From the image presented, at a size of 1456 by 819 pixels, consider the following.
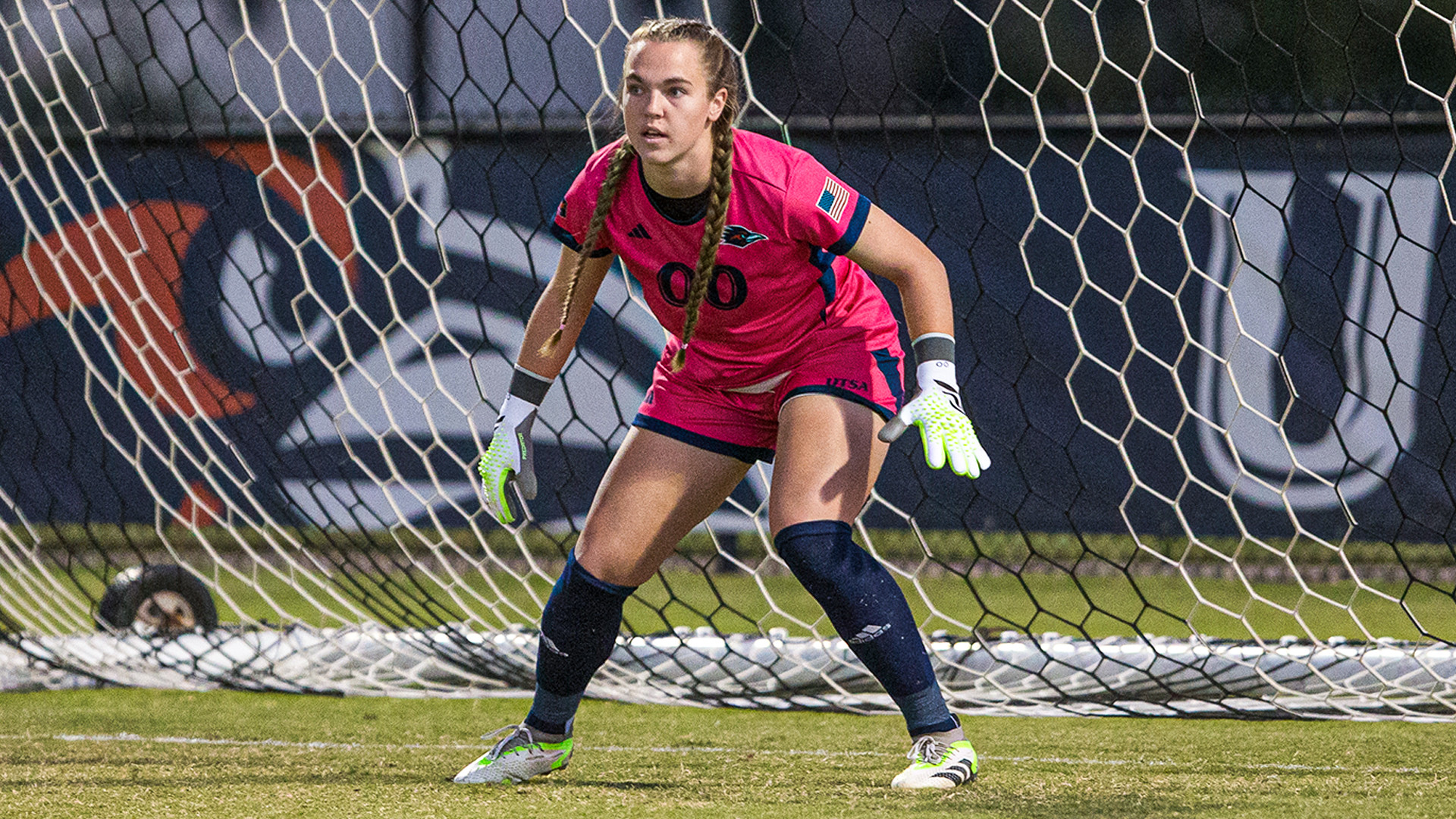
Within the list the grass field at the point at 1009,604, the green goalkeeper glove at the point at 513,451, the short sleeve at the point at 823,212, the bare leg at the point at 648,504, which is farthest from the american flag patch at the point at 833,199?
the grass field at the point at 1009,604

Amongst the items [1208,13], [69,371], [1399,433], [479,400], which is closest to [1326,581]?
[1399,433]

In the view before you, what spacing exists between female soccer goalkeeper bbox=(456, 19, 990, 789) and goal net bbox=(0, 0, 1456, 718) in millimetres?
1222

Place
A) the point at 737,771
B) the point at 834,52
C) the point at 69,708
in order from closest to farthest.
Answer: the point at 737,771
the point at 69,708
the point at 834,52

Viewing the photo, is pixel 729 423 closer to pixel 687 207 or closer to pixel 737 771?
pixel 687 207

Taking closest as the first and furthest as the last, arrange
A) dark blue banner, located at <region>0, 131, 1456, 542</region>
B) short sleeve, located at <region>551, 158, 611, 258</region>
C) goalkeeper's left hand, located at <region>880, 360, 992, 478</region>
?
1. goalkeeper's left hand, located at <region>880, 360, 992, 478</region>
2. short sleeve, located at <region>551, 158, 611, 258</region>
3. dark blue banner, located at <region>0, 131, 1456, 542</region>

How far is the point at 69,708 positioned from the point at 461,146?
1989 millimetres

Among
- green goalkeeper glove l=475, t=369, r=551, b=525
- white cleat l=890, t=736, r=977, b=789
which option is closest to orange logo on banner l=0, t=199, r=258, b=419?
green goalkeeper glove l=475, t=369, r=551, b=525

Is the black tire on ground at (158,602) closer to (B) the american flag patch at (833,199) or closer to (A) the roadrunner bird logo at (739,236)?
(A) the roadrunner bird logo at (739,236)

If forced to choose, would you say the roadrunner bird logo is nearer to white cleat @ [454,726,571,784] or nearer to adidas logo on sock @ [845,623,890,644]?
adidas logo on sock @ [845,623,890,644]

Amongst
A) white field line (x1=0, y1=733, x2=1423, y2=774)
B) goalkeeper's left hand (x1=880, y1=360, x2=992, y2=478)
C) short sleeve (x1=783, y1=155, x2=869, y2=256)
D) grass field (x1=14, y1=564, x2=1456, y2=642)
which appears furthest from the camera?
grass field (x1=14, y1=564, x2=1456, y2=642)

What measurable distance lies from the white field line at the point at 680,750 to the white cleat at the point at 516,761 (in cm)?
40

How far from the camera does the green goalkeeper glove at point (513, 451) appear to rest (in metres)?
2.54

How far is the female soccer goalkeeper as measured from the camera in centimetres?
225

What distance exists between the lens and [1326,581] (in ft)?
15.6
